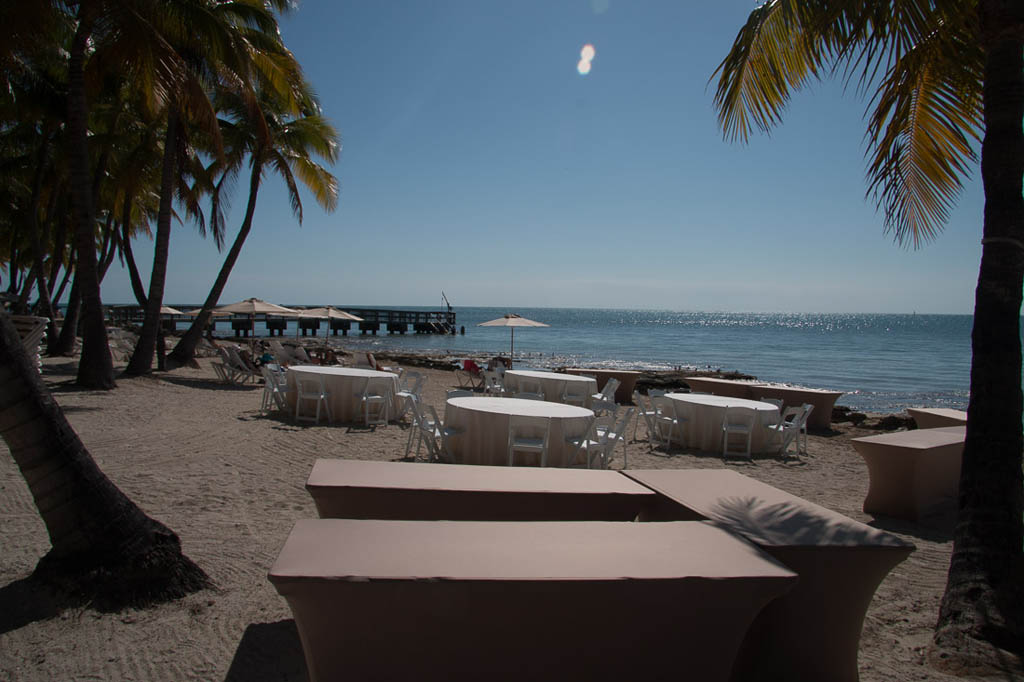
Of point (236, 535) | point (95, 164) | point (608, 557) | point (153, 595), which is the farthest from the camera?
point (95, 164)

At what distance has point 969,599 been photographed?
315 centimetres

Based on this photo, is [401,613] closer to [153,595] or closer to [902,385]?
[153,595]

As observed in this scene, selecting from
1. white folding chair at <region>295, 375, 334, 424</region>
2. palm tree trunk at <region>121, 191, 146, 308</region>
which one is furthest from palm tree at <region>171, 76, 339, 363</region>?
white folding chair at <region>295, 375, 334, 424</region>

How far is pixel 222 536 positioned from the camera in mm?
4164

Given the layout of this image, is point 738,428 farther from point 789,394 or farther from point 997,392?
point 997,392

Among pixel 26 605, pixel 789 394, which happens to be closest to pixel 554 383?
pixel 789 394

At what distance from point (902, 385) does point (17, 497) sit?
28728 millimetres

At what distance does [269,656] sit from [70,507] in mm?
1308

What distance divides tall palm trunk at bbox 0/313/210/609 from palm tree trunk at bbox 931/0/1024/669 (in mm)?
4226

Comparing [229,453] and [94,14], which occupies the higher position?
[94,14]

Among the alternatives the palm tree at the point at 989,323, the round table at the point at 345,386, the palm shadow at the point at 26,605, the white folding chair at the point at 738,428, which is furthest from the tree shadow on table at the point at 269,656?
the white folding chair at the point at 738,428

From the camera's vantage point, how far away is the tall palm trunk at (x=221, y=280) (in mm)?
15375

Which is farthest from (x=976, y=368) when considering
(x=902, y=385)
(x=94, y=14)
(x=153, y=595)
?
(x=902, y=385)

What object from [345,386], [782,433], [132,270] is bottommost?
[782,433]
